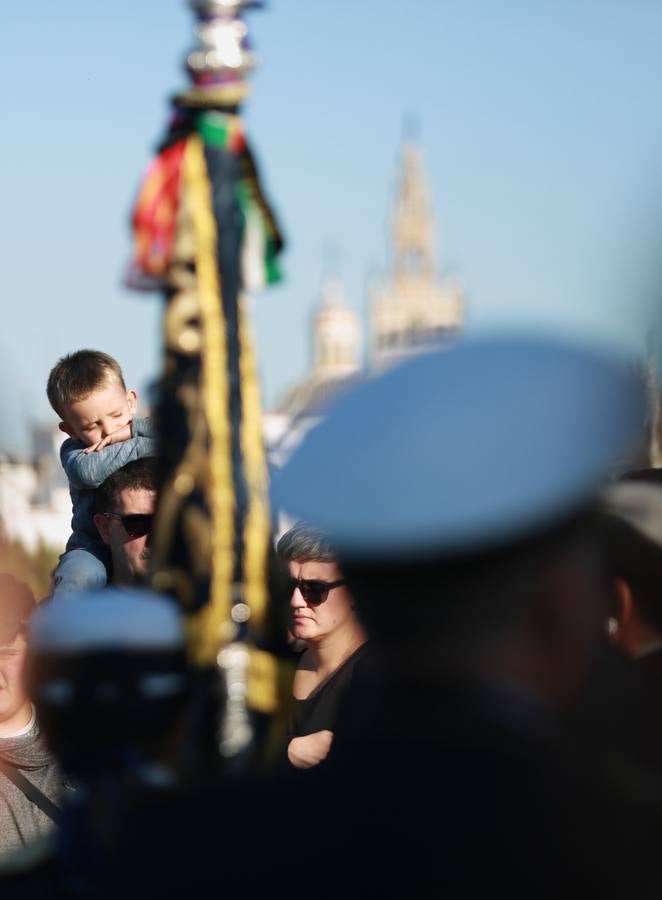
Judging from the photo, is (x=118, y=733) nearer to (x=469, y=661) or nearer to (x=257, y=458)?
(x=469, y=661)

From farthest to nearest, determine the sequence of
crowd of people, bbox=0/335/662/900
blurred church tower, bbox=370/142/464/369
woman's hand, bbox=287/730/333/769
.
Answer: blurred church tower, bbox=370/142/464/369
woman's hand, bbox=287/730/333/769
crowd of people, bbox=0/335/662/900

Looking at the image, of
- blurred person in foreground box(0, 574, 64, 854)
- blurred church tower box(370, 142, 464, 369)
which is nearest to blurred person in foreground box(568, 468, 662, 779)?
blurred person in foreground box(0, 574, 64, 854)

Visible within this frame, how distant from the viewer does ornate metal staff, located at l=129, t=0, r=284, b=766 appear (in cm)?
288

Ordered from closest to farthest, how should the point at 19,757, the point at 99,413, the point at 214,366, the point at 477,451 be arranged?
the point at 477,451, the point at 214,366, the point at 19,757, the point at 99,413

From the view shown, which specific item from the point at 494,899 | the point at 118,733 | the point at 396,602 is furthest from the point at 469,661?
the point at 118,733

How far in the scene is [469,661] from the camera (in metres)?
1.35

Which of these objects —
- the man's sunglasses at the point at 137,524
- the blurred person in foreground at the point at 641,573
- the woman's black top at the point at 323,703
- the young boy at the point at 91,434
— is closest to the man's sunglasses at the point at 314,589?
the woman's black top at the point at 323,703

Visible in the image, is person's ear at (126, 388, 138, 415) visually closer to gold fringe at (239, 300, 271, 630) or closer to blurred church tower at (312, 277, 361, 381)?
gold fringe at (239, 300, 271, 630)

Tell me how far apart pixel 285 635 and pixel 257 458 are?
0.33 meters

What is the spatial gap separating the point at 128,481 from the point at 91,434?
0.26 meters

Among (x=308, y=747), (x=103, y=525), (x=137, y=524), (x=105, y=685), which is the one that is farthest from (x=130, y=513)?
(x=105, y=685)

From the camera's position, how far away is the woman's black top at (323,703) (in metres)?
4.21

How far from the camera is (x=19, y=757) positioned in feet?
14.0

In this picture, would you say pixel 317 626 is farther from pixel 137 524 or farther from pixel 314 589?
pixel 137 524
